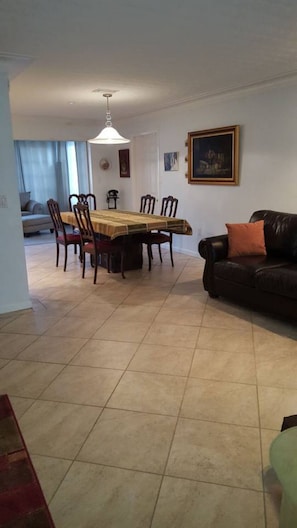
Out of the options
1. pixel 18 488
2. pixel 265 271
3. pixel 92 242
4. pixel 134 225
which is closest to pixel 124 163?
pixel 92 242

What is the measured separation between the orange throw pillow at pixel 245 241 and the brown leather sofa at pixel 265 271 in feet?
0.24

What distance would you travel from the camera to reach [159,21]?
8.34ft

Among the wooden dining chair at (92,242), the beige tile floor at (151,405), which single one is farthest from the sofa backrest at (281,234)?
the wooden dining chair at (92,242)

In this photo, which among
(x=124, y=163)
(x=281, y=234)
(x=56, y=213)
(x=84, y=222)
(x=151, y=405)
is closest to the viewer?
(x=151, y=405)

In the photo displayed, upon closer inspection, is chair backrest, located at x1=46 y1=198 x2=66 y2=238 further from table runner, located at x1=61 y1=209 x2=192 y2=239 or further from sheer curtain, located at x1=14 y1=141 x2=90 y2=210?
sheer curtain, located at x1=14 y1=141 x2=90 y2=210

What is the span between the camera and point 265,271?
334cm

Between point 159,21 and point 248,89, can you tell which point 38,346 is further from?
point 248,89

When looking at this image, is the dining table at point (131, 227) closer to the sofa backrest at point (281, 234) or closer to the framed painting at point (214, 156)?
the framed painting at point (214, 156)

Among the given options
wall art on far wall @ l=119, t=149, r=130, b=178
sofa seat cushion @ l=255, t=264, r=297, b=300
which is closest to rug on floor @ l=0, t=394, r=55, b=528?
sofa seat cushion @ l=255, t=264, r=297, b=300

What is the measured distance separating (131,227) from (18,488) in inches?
123

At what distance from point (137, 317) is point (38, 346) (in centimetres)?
98

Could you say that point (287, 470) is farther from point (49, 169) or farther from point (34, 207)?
point (49, 169)

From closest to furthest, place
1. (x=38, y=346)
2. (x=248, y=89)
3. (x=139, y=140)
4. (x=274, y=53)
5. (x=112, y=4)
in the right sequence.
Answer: (x=112, y=4) → (x=38, y=346) → (x=274, y=53) → (x=248, y=89) → (x=139, y=140)

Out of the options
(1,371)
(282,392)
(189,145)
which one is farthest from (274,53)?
(1,371)
